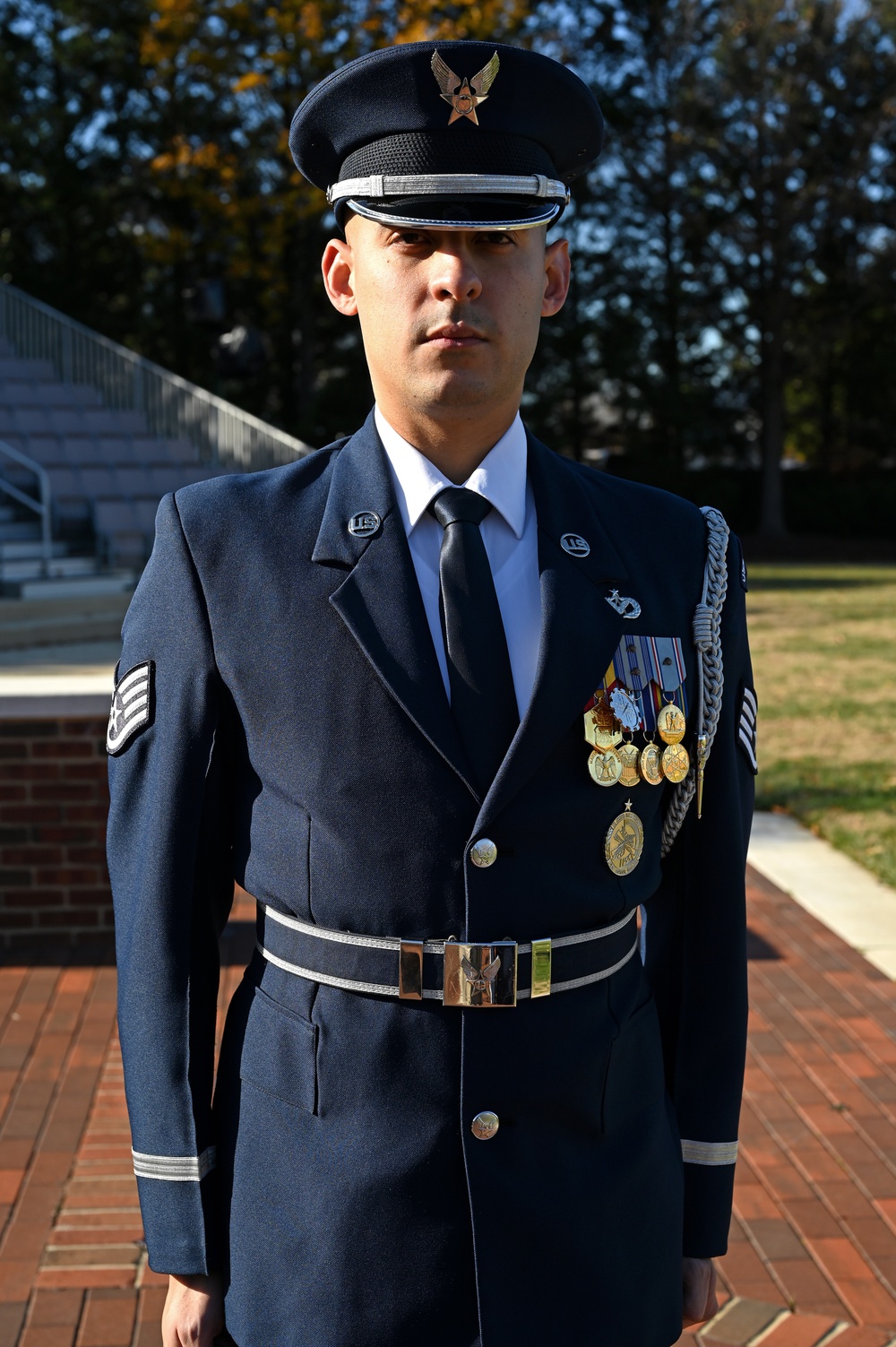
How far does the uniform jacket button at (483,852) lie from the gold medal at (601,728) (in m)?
0.20

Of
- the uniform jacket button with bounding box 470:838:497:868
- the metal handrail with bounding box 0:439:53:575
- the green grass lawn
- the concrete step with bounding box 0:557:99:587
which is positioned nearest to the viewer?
the uniform jacket button with bounding box 470:838:497:868

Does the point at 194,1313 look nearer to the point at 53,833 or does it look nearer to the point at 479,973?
the point at 479,973

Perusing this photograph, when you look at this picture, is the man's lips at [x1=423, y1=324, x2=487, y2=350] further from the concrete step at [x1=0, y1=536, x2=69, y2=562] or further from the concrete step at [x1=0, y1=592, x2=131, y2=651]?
the concrete step at [x1=0, y1=536, x2=69, y2=562]

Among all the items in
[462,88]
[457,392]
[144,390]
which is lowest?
[457,392]

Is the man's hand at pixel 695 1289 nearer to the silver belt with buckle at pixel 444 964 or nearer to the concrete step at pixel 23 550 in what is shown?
the silver belt with buckle at pixel 444 964

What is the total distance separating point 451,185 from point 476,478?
363mm

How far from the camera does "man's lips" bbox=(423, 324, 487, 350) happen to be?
1.61 metres

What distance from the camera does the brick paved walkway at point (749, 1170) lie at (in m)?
2.97

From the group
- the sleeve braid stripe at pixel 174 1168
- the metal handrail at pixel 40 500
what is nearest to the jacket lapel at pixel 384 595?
the sleeve braid stripe at pixel 174 1168

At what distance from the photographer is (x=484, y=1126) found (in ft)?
5.27

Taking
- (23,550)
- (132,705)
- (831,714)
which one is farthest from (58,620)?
(132,705)

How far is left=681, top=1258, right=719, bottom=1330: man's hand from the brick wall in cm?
345

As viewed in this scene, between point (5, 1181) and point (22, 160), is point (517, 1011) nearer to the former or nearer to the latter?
point (5, 1181)

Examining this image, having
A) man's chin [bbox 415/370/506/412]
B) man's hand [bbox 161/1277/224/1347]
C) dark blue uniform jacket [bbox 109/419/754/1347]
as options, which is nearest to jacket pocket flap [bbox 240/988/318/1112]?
dark blue uniform jacket [bbox 109/419/754/1347]
